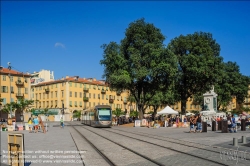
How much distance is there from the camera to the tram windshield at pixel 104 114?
40862 mm

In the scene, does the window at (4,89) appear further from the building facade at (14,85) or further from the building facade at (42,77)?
the building facade at (42,77)

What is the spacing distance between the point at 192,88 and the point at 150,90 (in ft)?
36.0

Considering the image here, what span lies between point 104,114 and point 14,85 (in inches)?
1924

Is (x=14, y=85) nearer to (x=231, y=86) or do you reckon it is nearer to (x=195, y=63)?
(x=195, y=63)

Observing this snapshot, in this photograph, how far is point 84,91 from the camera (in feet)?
335

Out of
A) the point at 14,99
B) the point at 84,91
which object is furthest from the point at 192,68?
the point at 84,91

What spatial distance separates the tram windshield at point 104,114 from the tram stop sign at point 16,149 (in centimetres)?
3152

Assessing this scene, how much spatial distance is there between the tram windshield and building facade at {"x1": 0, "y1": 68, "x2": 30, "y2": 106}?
44.9 meters

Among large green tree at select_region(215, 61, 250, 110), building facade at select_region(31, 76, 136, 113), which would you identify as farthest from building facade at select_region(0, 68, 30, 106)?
large green tree at select_region(215, 61, 250, 110)

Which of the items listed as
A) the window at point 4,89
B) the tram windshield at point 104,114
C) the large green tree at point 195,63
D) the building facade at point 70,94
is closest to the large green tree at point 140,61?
the tram windshield at point 104,114

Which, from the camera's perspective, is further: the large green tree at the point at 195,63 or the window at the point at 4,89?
the window at the point at 4,89

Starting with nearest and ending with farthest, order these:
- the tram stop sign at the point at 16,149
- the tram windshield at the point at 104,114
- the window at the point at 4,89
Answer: the tram stop sign at the point at 16,149, the tram windshield at the point at 104,114, the window at the point at 4,89

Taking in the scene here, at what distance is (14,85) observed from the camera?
82.6 meters

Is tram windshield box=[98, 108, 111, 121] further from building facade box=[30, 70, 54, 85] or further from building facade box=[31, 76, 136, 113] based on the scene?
building facade box=[30, 70, 54, 85]
